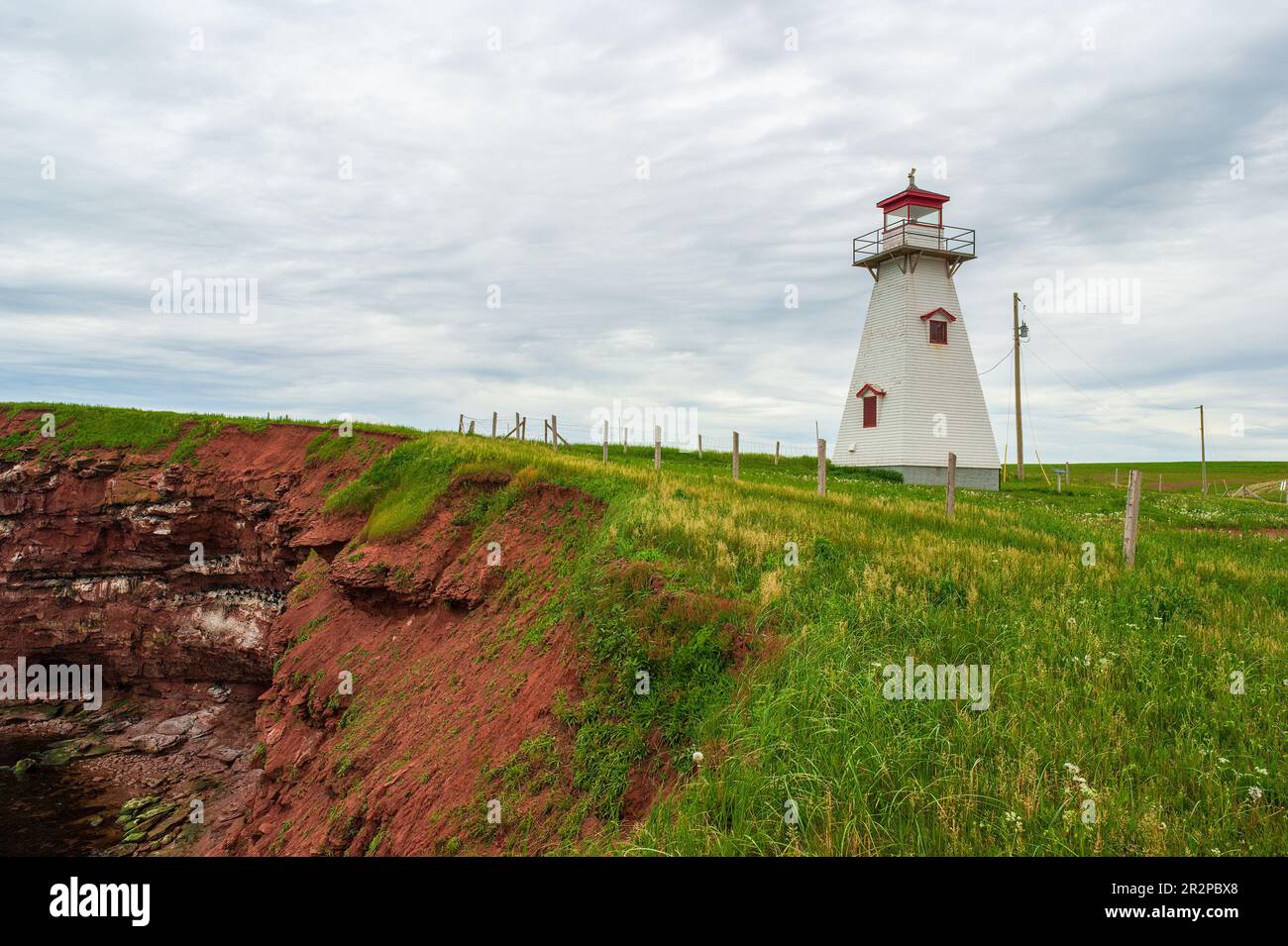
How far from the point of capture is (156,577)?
91.4ft

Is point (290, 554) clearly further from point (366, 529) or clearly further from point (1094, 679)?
point (1094, 679)

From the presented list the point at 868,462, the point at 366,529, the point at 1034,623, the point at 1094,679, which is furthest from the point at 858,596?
the point at 868,462

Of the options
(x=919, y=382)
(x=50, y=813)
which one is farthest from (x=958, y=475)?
(x=50, y=813)

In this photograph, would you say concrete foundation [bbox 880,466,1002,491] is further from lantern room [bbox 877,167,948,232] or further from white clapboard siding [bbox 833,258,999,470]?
lantern room [bbox 877,167,948,232]

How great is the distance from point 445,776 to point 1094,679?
8.03 meters

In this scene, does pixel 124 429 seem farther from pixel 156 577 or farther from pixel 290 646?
pixel 290 646

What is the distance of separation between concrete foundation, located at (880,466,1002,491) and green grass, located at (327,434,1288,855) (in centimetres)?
2008

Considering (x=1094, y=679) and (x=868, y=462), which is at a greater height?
(x=868, y=462)

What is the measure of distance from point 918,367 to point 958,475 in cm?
590

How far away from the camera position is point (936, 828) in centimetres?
480

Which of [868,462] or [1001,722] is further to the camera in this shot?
[868,462]

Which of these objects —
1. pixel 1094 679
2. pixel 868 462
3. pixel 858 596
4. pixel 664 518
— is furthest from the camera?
pixel 868 462

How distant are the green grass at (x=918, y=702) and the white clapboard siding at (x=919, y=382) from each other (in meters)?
20.8
